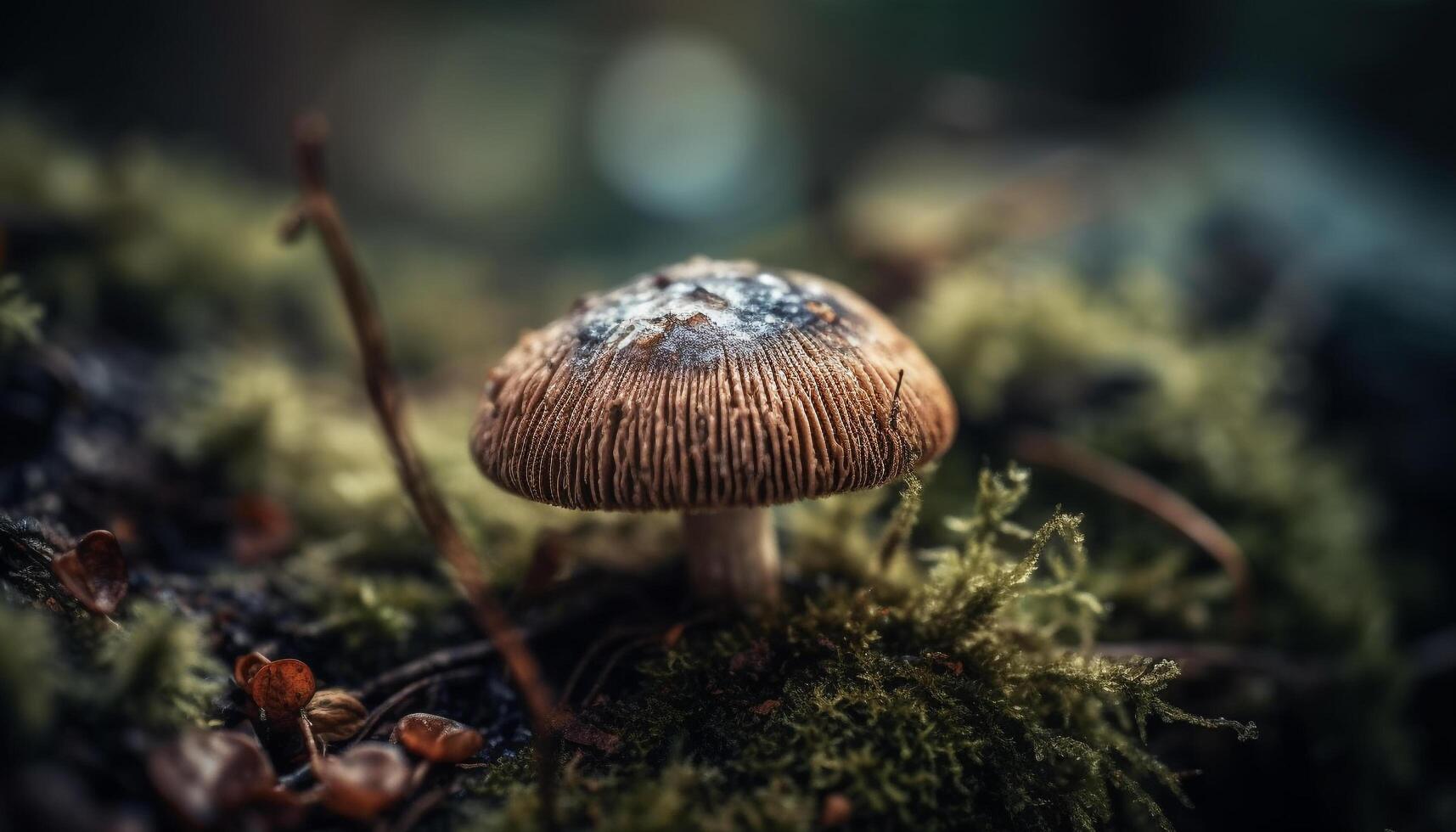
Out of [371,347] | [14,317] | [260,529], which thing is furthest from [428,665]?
[14,317]

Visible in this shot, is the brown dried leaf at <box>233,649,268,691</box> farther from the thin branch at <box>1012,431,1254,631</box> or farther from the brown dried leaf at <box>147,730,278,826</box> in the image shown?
the thin branch at <box>1012,431,1254,631</box>

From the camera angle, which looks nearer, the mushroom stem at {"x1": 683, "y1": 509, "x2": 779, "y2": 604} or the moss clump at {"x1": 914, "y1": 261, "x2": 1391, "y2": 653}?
the mushroom stem at {"x1": 683, "y1": 509, "x2": 779, "y2": 604}

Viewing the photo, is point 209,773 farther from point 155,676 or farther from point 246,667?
point 246,667

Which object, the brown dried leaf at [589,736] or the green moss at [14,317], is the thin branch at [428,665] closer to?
the brown dried leaf at [589,736]

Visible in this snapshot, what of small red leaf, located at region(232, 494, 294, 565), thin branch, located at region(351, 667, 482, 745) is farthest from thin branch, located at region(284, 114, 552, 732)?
small red leaf, located at region(232, 494, 294, 565)

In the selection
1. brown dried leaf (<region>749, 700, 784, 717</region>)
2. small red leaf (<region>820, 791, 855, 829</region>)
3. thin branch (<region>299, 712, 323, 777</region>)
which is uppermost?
thin branch (<region>299, 712, 323, 777</region>)

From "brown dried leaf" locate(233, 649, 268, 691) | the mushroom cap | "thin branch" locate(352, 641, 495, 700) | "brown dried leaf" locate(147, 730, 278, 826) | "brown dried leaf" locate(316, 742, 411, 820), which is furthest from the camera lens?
"thin branch" locate(352, 641, 495, 700)

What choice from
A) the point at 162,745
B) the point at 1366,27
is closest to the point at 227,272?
the point at 162,745
